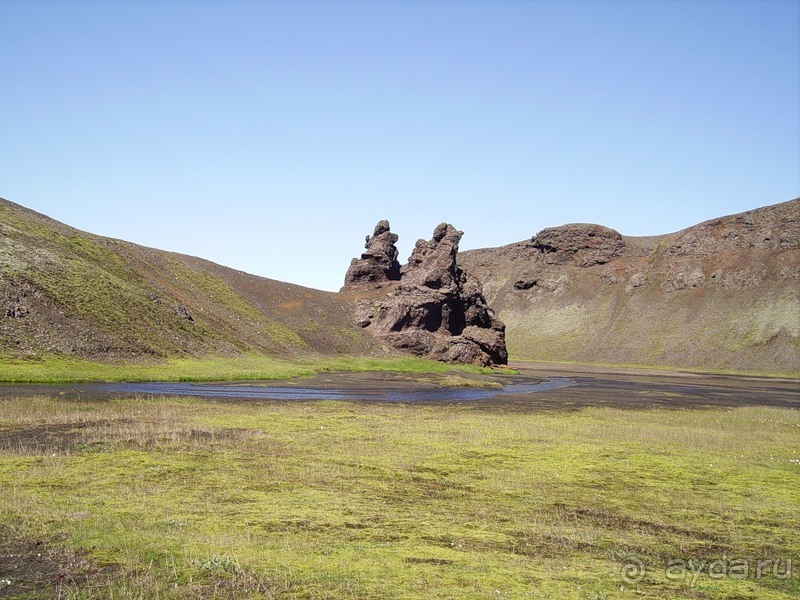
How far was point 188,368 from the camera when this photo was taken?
70875mm

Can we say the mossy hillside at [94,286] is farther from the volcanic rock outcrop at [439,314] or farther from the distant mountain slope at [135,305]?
the volcanic rock outcrop at [439,314]

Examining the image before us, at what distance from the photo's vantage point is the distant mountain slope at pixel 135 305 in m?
65.1

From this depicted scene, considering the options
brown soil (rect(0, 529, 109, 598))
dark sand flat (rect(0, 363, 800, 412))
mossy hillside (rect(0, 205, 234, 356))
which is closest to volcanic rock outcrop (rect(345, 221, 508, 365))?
dark sand flat (rect(0, 363, 800, 412))

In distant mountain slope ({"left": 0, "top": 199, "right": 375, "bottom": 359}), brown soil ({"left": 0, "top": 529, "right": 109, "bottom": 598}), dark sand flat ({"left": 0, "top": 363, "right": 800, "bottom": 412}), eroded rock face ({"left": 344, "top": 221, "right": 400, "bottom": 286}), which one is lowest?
dark sand flat ({"left": 0, "top": 363, "right": 800, "bottom": 412})

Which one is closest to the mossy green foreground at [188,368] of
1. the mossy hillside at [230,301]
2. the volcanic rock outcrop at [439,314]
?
the mossy hillside at [230,301]

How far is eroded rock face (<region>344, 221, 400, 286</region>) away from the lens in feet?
467

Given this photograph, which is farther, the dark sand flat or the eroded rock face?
the eroded rock face

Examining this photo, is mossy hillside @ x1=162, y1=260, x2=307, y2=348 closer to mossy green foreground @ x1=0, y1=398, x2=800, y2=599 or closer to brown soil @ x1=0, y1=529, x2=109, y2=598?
mossy green foreground @ x1=0, y1=398, x2=800, y2=599

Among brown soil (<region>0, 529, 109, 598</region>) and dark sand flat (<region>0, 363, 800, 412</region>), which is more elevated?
brown soil (<region>0, 529, 109, 598</region>)

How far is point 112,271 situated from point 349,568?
265ft

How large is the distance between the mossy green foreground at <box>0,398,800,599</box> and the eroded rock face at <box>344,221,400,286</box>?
107 meters

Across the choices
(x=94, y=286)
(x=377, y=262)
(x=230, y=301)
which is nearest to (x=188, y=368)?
(x=94, y=286)

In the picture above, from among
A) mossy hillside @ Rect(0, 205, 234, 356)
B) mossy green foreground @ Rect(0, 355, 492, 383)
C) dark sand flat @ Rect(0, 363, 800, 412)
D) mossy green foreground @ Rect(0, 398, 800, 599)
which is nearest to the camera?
mossy green foreground @ Rect(0, 398, 800, 599)

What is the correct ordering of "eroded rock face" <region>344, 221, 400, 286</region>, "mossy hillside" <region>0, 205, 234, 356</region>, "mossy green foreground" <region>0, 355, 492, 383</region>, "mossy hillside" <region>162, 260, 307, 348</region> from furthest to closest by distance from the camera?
"eroded rock face" <region>344, 221, 400, 286</region>
"mossy hillside" <region>162, 260, 307, 348</region>
"mossy hillside" <region>0, 205, 234, 356</region>
"mossy green foreground" <region>0, 355, 492, 383</region>
